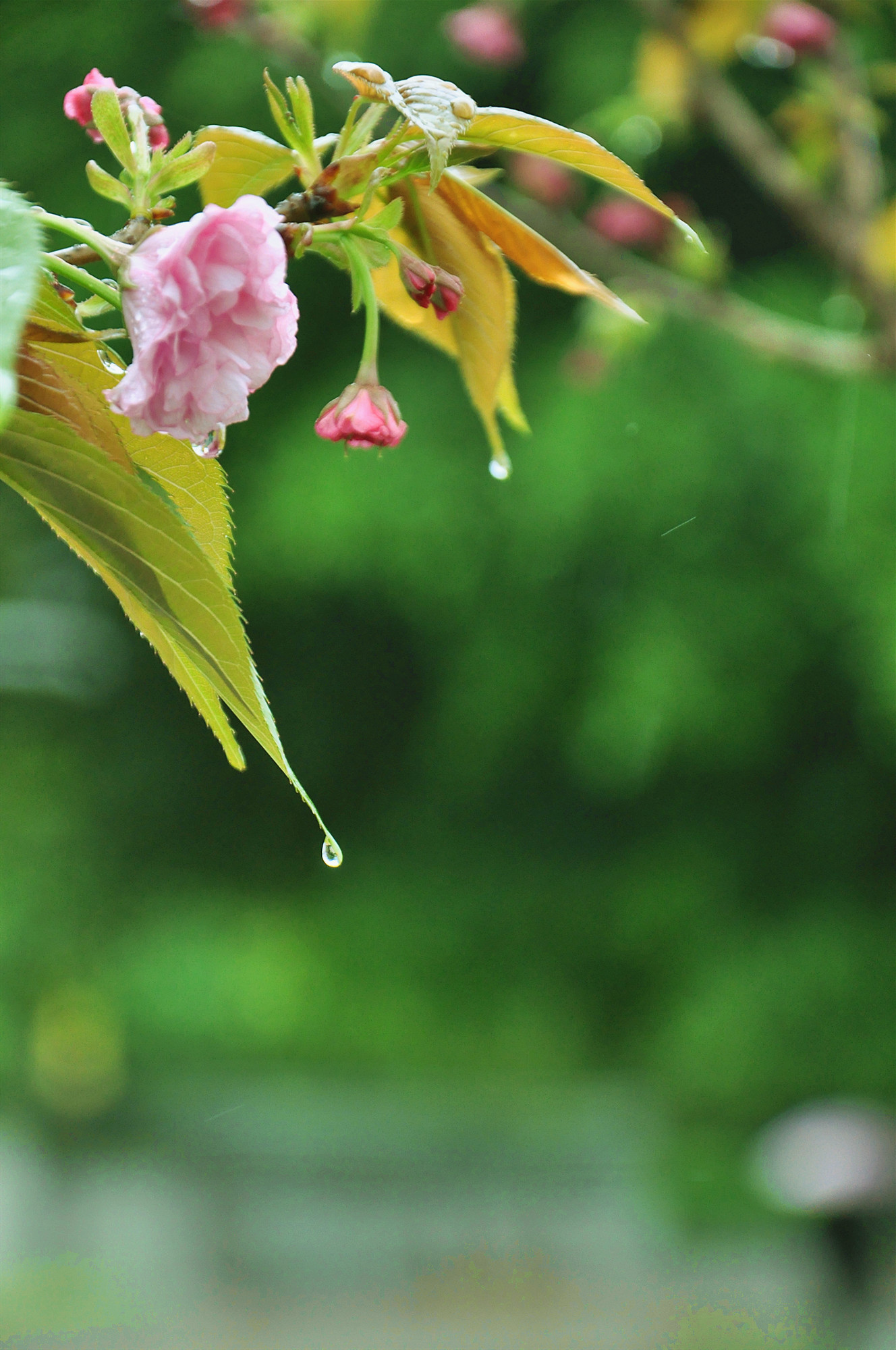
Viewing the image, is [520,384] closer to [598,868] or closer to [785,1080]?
[598,868]

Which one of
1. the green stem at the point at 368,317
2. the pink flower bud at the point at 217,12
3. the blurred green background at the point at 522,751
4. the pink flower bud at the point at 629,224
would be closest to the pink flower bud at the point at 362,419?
the green stem at the point at 368,317

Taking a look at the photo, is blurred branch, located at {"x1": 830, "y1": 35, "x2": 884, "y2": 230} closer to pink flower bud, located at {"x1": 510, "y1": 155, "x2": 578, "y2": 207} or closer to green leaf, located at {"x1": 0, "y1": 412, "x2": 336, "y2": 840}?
pink flower bud, located at {"x1": 510, "y1": 155, "x2": 578, "y2": 207}

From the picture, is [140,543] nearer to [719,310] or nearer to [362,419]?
[362,419]

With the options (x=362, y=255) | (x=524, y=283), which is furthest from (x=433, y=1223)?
(x=362, y=255)

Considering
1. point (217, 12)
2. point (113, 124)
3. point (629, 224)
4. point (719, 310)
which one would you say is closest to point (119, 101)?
point (113, 124)

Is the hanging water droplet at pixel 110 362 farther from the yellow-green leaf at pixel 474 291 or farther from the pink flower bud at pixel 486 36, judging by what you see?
the pink flower bud at pixel 486 36

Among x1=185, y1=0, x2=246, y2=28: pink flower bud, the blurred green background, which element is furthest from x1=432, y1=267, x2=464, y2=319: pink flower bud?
the blurred green background

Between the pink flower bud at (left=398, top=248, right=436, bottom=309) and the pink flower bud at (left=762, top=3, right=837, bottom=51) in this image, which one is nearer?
the pink flower bud at (left=398, top=248, right=436, bottom=309)
